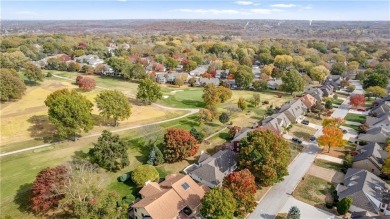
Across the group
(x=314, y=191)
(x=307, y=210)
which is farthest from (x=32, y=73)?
(x=307, y=210)

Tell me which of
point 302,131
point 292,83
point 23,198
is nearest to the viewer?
point 23,198

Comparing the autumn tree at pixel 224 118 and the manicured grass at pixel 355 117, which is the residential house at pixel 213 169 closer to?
the autumn tree at pixel 224 118

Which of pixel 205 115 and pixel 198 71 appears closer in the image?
pixel 205 115

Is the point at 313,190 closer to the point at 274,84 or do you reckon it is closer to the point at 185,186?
the point at 185,186

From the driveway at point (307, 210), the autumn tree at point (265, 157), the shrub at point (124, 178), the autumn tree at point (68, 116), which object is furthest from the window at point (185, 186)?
the autumn tree at point (68, 116)

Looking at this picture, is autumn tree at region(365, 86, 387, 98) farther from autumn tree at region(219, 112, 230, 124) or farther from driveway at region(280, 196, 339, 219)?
driveway at region(280, 196, 339, 219)
